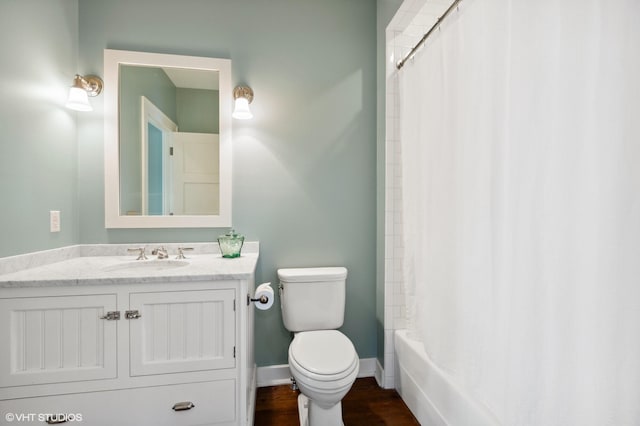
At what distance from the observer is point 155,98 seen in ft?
5.86

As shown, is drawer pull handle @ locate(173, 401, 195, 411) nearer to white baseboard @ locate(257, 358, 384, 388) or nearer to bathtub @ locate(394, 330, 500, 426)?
white baseboard @ locate(257, 358, 384, 388)

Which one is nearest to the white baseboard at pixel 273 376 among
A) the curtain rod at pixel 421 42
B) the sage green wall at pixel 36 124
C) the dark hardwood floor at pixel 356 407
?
the dark hardwood floor at pixel 356 407

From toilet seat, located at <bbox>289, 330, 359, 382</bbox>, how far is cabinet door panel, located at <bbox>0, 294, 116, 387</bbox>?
0.79 m

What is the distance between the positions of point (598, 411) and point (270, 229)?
1.59 metres

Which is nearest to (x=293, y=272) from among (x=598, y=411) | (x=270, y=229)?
(x=270, y=229)

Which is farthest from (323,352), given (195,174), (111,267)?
(195,174)

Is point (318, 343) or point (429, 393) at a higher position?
point (318, 343)

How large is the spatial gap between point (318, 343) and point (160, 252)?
1050 mm

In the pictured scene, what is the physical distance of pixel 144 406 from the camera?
1209mm

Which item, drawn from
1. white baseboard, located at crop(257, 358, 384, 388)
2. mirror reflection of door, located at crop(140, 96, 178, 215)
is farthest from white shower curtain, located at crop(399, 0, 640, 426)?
mirror reflection of door, located at crop(140, 96, 178, 215)

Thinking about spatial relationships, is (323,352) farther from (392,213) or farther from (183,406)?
(392,213)

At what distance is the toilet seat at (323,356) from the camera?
124cm

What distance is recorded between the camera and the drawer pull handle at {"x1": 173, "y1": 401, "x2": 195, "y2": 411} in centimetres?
122

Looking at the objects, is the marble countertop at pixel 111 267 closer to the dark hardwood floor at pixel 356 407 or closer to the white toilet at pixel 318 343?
the white toilet at pixel 318 343
